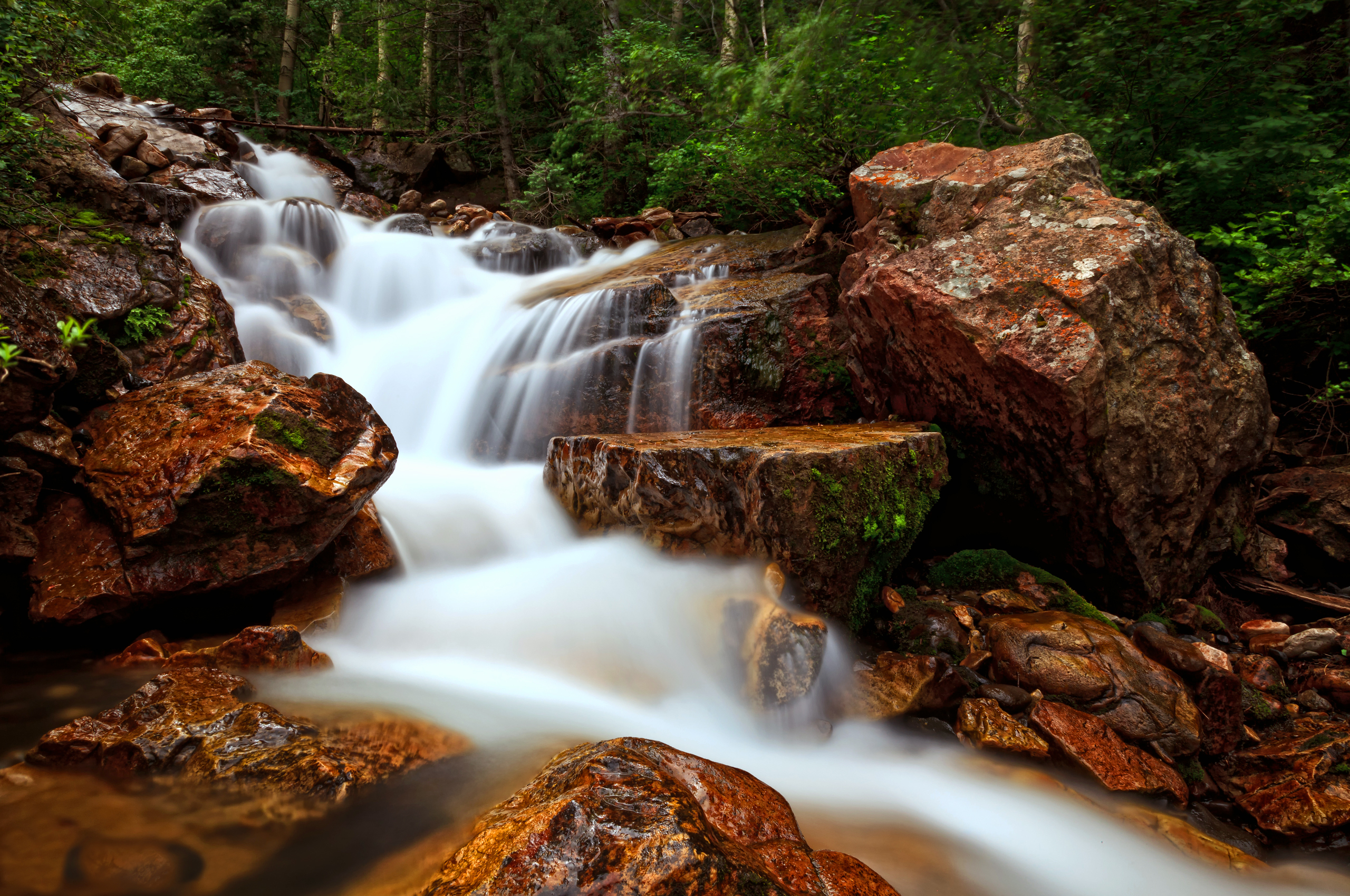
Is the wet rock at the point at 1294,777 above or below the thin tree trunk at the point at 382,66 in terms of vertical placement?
below

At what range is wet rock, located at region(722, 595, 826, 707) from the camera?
11.0 feet

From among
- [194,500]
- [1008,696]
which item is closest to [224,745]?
[194,500]

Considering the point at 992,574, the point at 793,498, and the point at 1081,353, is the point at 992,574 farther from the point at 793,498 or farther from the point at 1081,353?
the point at 793,498

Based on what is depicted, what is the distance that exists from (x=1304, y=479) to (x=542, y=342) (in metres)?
7.56

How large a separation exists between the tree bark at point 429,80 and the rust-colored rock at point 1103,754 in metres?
18.3

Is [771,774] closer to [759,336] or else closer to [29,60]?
[759,336]

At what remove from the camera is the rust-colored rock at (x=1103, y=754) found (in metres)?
3.04

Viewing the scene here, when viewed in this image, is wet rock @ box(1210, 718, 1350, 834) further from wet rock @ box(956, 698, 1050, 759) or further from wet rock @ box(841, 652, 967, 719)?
wet rock @ box(841, 652, 967, 719)

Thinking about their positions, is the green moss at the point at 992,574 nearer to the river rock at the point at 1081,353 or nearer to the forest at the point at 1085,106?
the river rock at the point at 1081,353

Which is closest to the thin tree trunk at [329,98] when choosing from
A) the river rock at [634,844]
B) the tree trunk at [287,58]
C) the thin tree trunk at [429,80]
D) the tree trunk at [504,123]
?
the tree trunk at [287,58]

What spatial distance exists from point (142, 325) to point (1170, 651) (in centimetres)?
746

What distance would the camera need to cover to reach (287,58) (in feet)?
56.6

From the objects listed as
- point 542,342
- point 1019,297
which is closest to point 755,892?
point 1019,297

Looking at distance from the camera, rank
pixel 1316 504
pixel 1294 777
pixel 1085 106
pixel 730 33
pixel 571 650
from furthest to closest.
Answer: pixel 730 33 → pixel 1085 106 → pixel 1316 504 → pixel 571 650 → pixel 1294 777
